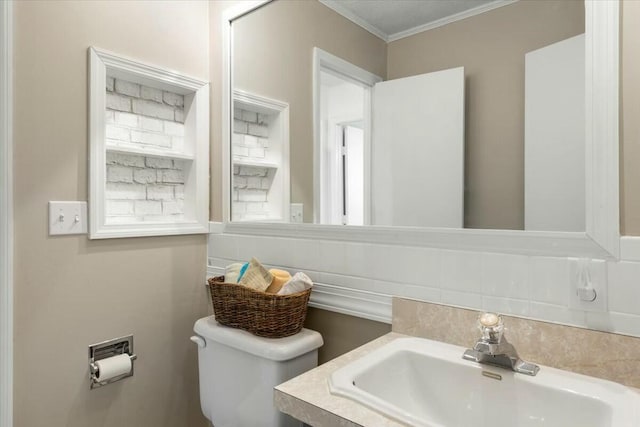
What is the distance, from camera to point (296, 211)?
1.51 meters

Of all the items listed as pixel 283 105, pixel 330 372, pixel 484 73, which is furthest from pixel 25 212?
pixel 484 73

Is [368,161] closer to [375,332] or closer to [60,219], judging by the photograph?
[375,332]

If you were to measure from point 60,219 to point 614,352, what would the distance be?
1.56 meters

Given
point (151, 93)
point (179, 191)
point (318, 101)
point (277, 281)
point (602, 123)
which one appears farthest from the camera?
point (179, 191)

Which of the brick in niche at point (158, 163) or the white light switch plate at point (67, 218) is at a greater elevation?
the brick in niche at point (158, 163)

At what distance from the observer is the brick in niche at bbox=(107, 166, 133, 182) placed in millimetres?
1531

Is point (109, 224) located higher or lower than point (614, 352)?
higher

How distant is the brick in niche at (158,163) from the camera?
1.64 m

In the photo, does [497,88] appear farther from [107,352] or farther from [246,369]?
[107,352]

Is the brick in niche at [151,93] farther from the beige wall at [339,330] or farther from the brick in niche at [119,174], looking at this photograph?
the beige wall at [339,330]

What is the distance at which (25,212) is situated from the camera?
4.11 feet

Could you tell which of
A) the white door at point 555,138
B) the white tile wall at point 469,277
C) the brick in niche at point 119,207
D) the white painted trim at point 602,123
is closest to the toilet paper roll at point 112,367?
the brick in niche at point 119,207

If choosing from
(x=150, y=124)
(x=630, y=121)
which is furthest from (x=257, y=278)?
(x=630, y=121)

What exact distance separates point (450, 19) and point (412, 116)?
0.92 ft
